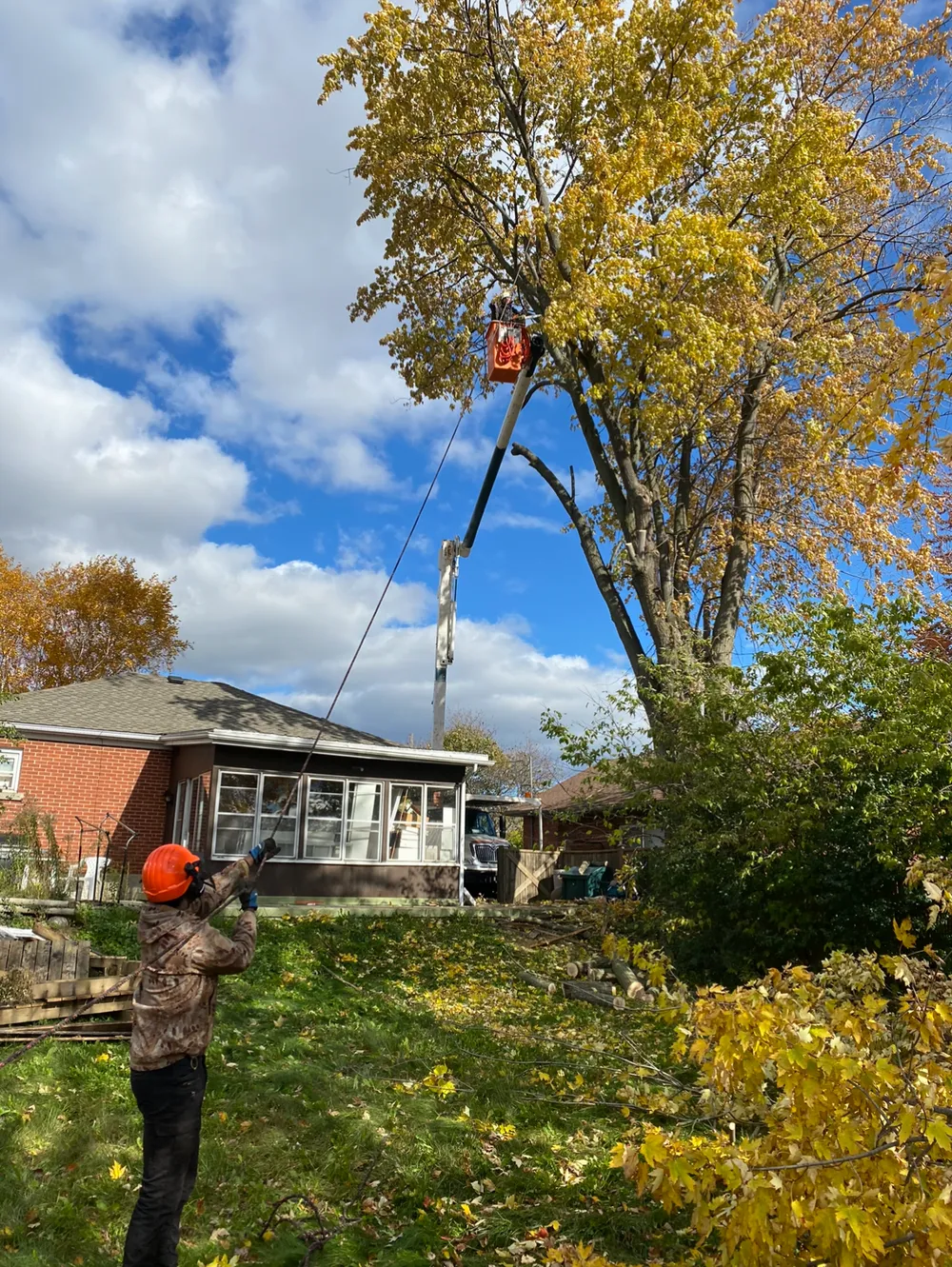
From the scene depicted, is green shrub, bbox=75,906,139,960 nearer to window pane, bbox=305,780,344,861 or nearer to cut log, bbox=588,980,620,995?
cut log, bbox=588,980,620,995

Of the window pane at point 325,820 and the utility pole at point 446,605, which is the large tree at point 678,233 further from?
the window pane at point 325,820

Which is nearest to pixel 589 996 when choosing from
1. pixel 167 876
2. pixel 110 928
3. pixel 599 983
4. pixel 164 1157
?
pixel 599 983

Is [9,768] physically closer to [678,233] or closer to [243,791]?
[243,791]

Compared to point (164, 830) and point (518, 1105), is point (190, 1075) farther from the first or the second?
point (164, 830)

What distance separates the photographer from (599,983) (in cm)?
1163

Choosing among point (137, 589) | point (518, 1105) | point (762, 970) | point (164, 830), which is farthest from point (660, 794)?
point (137, 589)

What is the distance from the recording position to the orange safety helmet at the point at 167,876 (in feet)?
13.3

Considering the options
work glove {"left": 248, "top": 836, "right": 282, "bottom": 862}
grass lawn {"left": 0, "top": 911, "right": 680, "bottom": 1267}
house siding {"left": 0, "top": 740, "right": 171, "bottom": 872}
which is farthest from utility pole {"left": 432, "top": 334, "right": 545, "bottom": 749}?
work glove {"left": 248, "top": 836, "right": 282, "bottom": 862}

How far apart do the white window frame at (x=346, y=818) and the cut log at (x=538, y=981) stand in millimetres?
7309

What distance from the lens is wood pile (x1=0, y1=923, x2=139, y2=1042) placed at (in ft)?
23.4

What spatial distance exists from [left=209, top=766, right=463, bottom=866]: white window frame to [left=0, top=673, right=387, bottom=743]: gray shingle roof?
968mm

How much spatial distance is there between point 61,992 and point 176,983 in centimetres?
409

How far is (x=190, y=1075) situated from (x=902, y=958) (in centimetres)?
285

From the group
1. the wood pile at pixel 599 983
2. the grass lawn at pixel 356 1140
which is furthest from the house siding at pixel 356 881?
the grass lawn at pixel 356 1140
